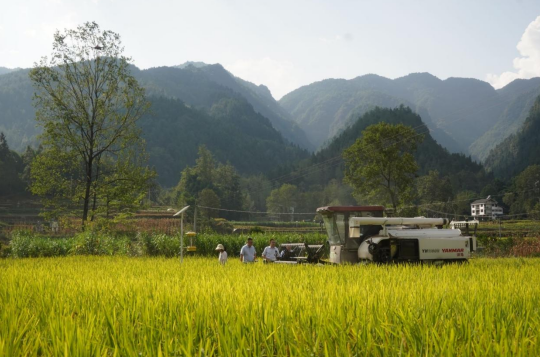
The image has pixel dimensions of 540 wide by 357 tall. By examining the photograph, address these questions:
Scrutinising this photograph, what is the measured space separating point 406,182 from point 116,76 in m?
29.5

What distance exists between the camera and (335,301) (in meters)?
6.18

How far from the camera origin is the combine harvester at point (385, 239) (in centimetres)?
1695

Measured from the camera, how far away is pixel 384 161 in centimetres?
5103

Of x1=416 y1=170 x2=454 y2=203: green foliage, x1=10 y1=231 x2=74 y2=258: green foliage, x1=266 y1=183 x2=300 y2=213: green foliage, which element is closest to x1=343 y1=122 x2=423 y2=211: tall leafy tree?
x1=10 y1=231 x2=74 y2=258: green foliage

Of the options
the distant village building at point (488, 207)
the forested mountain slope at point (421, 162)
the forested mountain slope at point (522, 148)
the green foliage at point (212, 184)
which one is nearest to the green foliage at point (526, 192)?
the distant village building at point (488, 207)

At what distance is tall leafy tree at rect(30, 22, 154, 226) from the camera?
113 ft

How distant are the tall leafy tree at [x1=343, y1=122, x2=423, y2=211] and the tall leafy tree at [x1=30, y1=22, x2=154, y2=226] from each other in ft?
81.4

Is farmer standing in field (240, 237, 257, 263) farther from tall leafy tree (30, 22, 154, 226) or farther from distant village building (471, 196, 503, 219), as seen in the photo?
distant village building (471, 196, 503, 219)

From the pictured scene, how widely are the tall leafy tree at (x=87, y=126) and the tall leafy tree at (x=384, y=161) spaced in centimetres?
2480

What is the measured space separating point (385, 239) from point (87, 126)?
2621 centimetres

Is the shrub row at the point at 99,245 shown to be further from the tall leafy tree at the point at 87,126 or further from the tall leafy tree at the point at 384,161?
the tall leafy tree at the point at 384,161

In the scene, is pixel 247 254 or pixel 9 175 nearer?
pixel 247 254

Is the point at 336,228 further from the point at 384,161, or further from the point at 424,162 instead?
the point at 424,162

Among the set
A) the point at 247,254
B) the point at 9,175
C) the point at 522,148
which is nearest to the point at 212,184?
the point at 9,175
